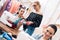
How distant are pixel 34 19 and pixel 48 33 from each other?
0.17 metres

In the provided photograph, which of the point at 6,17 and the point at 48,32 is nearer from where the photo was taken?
the point at 48,32

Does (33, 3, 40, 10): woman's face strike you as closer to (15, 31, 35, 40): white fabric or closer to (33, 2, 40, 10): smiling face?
(33, 2, 40, 10): smiling face

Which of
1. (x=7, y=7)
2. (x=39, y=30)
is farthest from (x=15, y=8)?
(x=39, y=30)

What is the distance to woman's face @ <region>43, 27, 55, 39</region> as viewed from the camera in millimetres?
1072

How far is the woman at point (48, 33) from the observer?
107 cm

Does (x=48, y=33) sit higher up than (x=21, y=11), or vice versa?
(x=21, y=11)

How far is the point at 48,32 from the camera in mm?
1085

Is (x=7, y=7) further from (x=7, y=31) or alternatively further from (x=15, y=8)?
(x=7, y=31)

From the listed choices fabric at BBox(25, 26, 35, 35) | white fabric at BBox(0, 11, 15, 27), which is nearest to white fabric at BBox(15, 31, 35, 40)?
fabric at BBox(25, 26, 35, 35)

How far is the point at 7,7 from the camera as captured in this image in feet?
4.44

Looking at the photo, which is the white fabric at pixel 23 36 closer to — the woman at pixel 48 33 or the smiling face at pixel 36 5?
the woman at pixel 48 33

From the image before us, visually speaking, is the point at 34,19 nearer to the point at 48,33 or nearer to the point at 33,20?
the point at 33,20

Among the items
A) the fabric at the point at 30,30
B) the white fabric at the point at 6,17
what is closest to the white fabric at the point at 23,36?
the fabric at the point at 30,30

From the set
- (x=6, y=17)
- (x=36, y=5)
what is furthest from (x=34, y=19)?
(x=6, y=17)
